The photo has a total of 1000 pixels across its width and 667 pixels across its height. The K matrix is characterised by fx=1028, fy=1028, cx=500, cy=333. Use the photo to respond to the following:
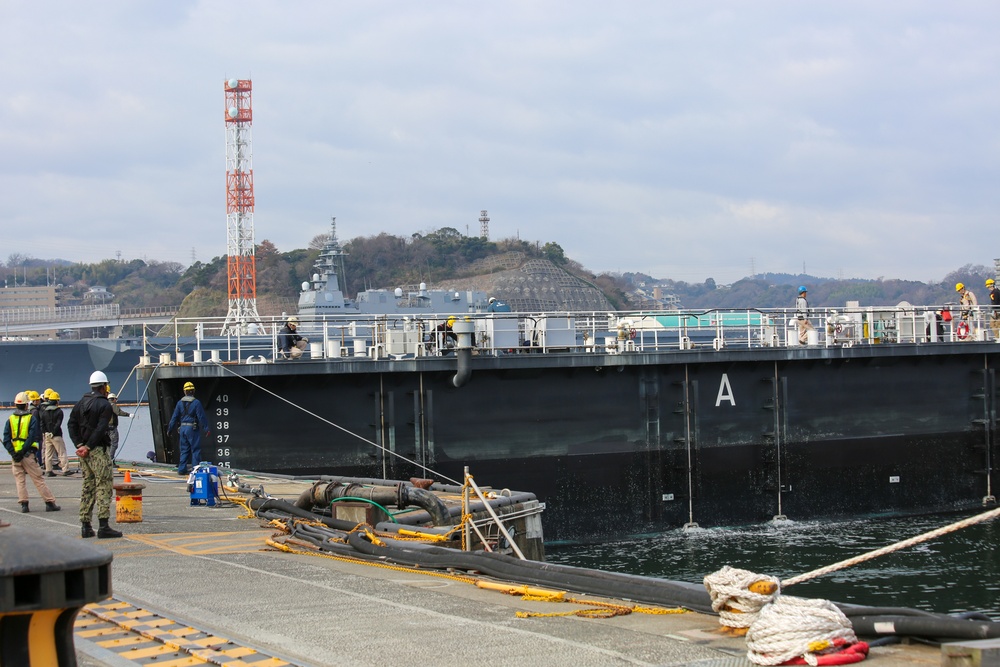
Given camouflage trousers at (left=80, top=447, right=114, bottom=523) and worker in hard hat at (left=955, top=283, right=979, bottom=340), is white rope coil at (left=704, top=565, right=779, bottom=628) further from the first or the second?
worker in hard hat at (left=955, top=283, right=979, bottom=340)

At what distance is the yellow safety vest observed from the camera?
1444 centimetres

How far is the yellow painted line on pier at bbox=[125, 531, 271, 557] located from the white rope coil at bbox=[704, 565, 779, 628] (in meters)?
6.22

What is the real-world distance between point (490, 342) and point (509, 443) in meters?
2.35

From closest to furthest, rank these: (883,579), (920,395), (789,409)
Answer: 1. (883,579)
2. (789,409)
3. (920,395)

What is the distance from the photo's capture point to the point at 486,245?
18575cm

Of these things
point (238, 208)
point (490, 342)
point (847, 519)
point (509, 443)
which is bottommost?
point (847, 519)

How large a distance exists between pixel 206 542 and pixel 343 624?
5.36 m

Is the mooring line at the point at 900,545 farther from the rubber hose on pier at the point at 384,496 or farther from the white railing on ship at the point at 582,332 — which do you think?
the white railing on ship at the point at 582,332

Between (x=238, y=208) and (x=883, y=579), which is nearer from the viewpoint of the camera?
(x=883, y=579)

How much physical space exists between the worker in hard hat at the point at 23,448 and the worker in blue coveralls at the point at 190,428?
4803 millimetres

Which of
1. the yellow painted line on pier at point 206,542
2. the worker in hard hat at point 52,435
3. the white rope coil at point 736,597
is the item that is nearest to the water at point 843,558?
the worker in hard hat at point 52,435

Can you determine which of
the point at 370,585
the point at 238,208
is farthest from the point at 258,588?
the point at 238,208

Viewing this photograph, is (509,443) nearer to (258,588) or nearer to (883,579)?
(883,579)

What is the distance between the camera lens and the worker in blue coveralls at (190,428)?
1975 cm
